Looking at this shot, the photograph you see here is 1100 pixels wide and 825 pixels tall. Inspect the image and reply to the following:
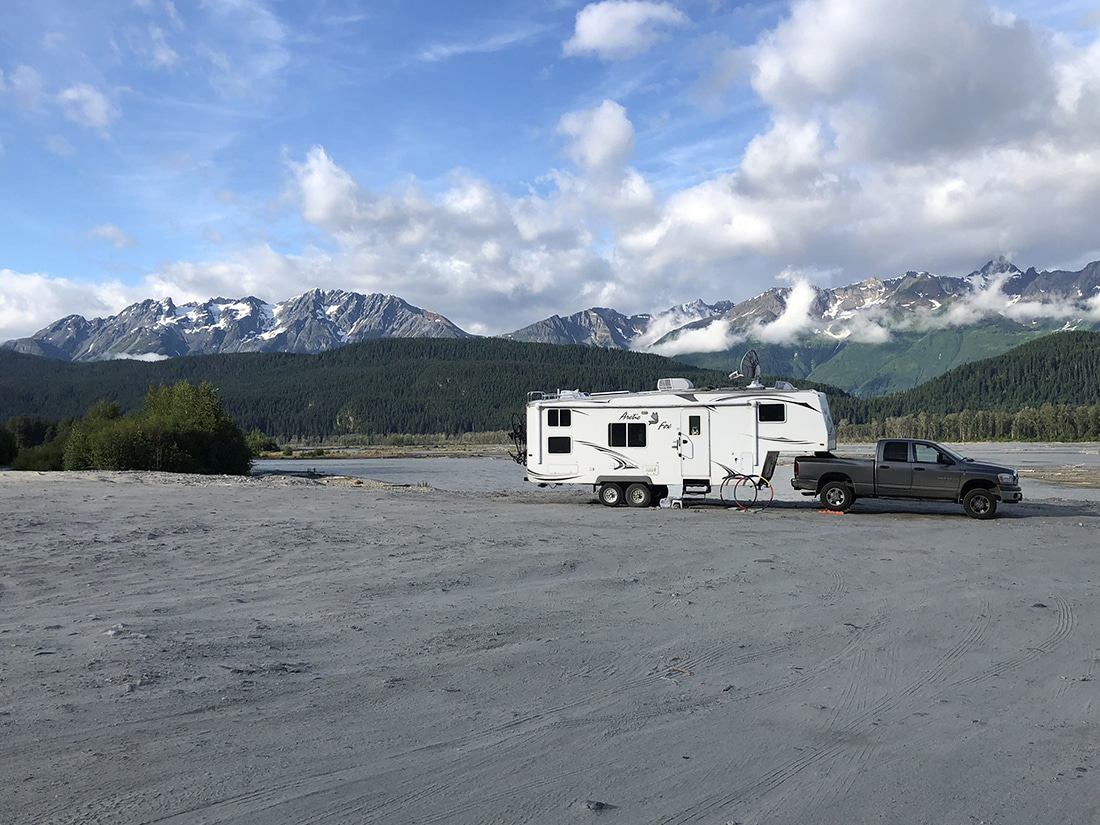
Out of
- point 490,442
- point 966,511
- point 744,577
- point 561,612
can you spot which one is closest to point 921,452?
point 966,511

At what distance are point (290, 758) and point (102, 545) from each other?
10.3m

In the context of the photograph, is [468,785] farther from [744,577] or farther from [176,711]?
[744,577]

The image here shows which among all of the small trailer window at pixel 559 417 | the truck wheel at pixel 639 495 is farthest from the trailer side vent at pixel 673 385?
the truck wheel at pixel 639 495

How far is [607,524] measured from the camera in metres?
19.0

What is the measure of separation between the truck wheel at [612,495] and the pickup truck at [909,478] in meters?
5.02

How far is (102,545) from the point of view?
1385 cm

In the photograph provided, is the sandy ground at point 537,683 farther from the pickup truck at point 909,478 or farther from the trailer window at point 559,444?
the trailer window at point 559,444

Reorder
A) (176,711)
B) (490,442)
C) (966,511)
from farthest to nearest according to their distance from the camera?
(490,442), (966,511), (176,711)

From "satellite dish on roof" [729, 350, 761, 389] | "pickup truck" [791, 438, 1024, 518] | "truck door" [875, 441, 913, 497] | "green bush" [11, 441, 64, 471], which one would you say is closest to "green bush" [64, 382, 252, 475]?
"green bush" [11, 441, 64, 471]

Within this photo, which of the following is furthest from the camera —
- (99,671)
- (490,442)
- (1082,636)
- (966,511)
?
(490,442)

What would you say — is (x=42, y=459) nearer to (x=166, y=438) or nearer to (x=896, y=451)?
(x=166, y=438)

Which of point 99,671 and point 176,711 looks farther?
point 99,671

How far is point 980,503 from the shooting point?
21.3 metres

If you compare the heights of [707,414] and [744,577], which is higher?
[707,414]
